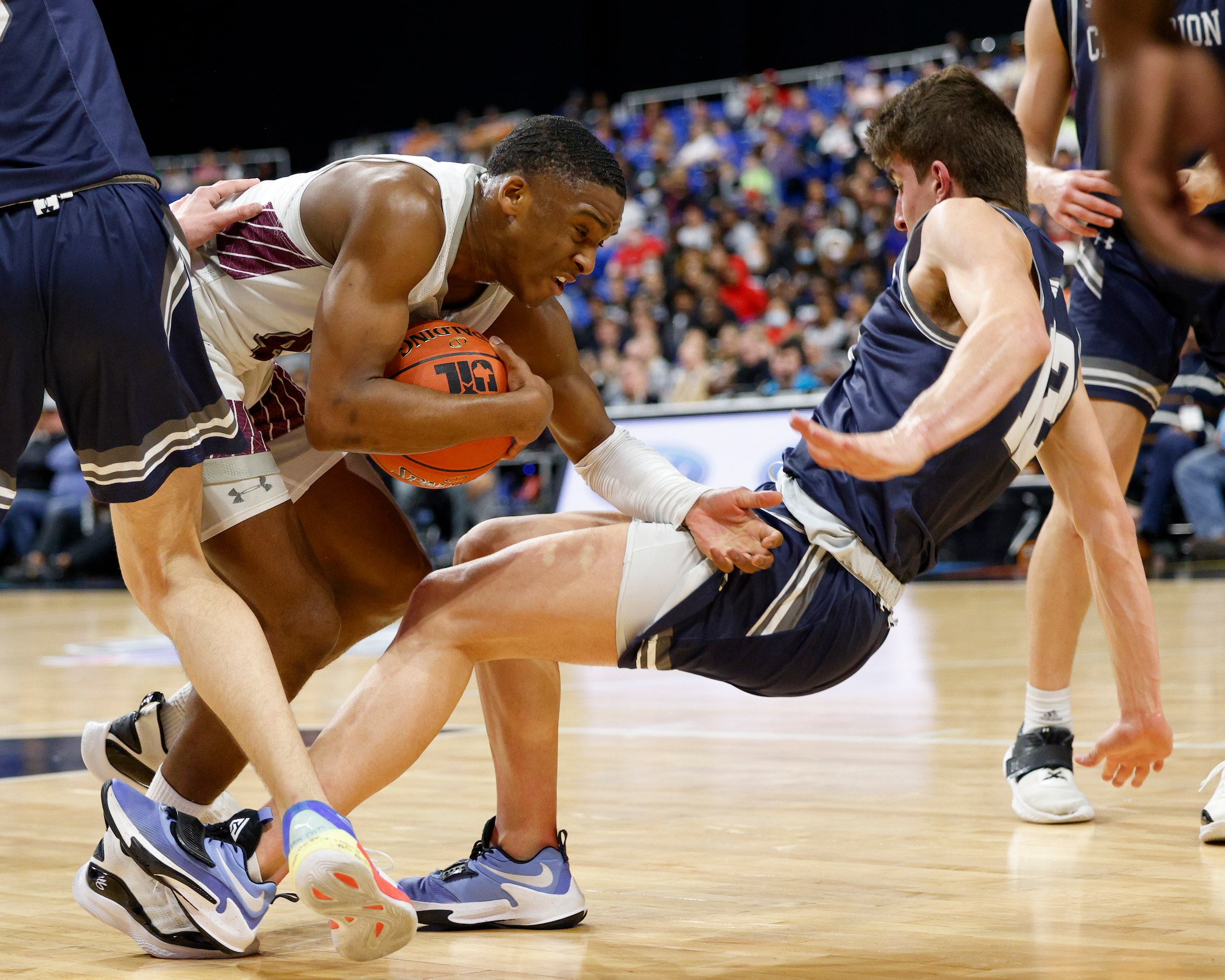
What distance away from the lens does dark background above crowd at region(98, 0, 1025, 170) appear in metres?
19.7

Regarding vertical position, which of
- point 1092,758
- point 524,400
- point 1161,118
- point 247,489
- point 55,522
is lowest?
point 55,522

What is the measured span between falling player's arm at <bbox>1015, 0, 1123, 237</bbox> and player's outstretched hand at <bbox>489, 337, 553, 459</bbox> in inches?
57.9

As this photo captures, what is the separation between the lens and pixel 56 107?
2412mm

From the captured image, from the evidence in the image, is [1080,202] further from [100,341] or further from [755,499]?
[100,341]

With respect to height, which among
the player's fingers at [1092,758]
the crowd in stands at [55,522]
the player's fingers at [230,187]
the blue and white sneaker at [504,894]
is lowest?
the crowd in stands at [55,522]

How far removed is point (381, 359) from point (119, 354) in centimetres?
41

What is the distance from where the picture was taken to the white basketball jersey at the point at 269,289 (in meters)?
2.73

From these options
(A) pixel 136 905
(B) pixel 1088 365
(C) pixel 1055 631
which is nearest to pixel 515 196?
(A) pixel 136 905

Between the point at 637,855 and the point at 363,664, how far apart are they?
390 centimetres

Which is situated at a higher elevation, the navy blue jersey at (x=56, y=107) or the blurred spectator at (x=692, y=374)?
the navy blue jersey at (x=56, y=107)

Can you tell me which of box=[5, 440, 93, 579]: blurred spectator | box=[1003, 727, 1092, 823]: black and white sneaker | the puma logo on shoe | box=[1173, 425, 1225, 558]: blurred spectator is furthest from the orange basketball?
box=[5, 440, 93, 579]: blurred spectator

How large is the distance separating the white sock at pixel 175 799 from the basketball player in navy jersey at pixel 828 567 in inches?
14.8

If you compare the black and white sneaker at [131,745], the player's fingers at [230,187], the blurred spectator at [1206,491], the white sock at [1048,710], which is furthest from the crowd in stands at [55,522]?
the white sock at [1048,710]

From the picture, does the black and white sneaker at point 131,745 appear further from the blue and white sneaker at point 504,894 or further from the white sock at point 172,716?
the blue and white sneaker at point 504,894
